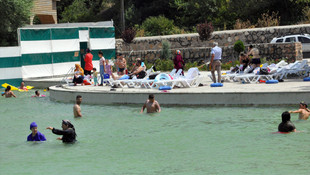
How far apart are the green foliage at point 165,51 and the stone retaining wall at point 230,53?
38cm

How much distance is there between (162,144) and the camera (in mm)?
14453

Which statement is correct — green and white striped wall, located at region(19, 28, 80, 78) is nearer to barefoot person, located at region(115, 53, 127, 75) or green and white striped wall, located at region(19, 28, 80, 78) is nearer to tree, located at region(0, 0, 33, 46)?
barefoot person, located at region(115, 53, 127, 75)

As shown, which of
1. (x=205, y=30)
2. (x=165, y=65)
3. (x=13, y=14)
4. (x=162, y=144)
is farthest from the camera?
(x=13, y=14)

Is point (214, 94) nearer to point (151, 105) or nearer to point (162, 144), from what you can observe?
point (151, 105)

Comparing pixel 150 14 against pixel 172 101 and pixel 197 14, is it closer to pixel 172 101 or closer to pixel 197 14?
pixel 197 14

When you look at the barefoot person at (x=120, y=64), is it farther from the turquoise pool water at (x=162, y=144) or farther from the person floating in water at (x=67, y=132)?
the person floating in water at (x=67, y=132)

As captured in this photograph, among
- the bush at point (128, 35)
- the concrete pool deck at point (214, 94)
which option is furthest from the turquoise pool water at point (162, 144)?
the bush at point (128, 35)

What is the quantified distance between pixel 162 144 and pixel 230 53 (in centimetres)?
1773

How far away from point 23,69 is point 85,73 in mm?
4540

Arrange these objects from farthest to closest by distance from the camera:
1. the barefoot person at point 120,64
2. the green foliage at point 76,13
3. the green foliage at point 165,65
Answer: the green foliage at point 76,13 → the green foliage at point 165,65 → the barefoot person at point 120,64

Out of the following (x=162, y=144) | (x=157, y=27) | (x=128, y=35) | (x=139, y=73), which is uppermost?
(x=157, y=27)

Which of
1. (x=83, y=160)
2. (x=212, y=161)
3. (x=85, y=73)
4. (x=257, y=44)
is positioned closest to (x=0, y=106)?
(x=85, y=73)


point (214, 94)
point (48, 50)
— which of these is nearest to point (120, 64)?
point (214, 94)

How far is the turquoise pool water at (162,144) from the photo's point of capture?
1219cm
